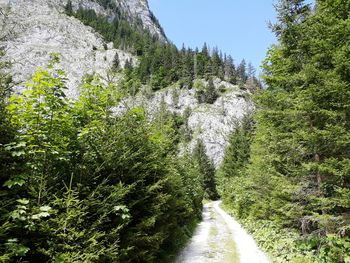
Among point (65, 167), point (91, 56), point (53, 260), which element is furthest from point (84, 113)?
point (91, 56)

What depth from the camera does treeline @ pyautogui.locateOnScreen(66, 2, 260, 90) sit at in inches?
4899

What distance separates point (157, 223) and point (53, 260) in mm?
5205

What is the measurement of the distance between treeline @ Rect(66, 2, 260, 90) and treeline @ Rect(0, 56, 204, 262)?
10658cm

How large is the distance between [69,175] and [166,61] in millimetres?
128817

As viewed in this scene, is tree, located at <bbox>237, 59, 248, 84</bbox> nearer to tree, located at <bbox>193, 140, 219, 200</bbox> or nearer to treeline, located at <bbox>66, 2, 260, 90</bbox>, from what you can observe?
treeline, located at <bbox>66, 2, 260, 90</bbox>

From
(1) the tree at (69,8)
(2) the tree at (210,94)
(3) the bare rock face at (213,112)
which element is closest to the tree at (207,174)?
(3) the bare rock face at (213,112)

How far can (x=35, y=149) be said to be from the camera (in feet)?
17.5

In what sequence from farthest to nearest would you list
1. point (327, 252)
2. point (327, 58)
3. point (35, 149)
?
point (327, 58), point (327, 252), point (35, 149)

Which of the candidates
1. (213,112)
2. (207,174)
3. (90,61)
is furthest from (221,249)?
(90,61)

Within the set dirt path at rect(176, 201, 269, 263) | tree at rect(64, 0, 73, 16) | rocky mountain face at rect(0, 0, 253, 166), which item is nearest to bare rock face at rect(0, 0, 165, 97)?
rocky mountain face at rect(0, 0, 253, 166)

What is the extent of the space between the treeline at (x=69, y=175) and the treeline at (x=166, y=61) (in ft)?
350

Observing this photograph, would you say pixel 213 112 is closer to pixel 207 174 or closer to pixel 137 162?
pixel 207 174

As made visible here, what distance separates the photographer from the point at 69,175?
6141mm

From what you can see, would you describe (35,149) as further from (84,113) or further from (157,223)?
(157,223)
